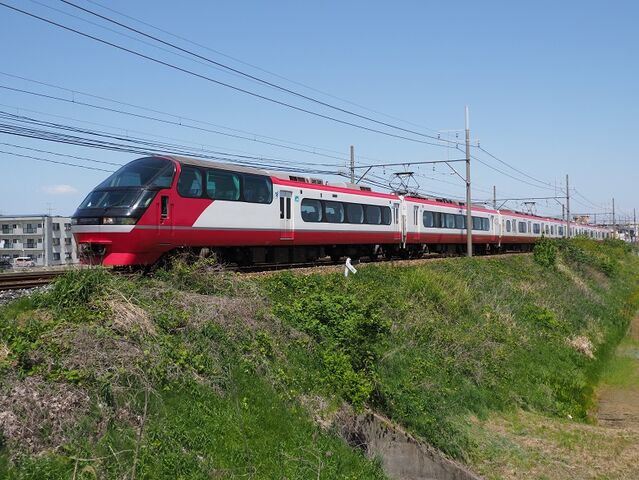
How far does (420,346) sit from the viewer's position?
41.3 ft

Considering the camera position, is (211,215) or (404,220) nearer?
(211,215)

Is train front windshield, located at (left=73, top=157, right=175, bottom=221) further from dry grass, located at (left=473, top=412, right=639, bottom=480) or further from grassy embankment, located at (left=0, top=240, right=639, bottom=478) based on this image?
dry grass, located at (left=473, top=412, right=639, bottom=480)

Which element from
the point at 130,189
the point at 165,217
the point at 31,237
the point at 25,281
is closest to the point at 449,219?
the point at 165,217

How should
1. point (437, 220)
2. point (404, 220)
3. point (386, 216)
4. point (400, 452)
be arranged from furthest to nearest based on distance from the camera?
point (437, 220), point (404, 220), point (386, 216), point (400, 452)

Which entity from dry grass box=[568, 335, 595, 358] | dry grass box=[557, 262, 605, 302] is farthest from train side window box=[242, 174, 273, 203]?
dry grass box=[557, 262, 605, 302]

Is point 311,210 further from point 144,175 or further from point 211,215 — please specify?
point 144,175

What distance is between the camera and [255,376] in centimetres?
814

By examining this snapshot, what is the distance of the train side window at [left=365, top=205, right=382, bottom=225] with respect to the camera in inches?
842

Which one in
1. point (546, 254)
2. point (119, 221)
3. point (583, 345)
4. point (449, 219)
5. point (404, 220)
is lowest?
point (583, 345)

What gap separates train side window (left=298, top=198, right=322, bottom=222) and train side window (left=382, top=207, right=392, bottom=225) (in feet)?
15.3

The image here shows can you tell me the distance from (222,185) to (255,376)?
7.15 meters

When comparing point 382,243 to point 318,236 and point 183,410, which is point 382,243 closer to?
point 318,236

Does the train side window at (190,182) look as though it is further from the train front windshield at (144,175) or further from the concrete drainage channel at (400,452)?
the concrete drainage channel at (400,452)

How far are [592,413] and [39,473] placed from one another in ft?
42.2
